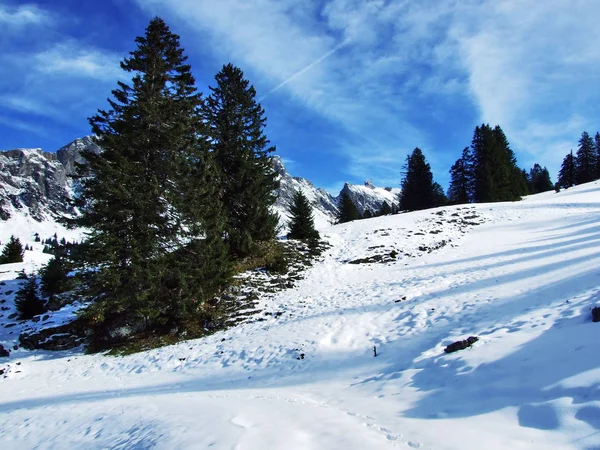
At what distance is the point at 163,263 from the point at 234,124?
10.9 metres

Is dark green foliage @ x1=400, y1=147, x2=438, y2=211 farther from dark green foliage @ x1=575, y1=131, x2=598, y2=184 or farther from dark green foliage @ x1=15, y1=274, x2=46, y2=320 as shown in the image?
dark green foliage @ x1=15, y1=274, x2=46, y2=320

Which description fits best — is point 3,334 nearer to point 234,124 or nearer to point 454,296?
point 234,124

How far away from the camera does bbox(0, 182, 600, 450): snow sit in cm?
468

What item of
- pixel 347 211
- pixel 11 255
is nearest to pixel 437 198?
pixel 347 211

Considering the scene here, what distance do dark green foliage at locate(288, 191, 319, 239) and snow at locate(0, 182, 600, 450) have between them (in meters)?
6.95

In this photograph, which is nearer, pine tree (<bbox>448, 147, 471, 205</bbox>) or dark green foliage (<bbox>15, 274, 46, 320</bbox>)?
dark green foliage (<bbox>15, 274, 46, 320</bbox>)

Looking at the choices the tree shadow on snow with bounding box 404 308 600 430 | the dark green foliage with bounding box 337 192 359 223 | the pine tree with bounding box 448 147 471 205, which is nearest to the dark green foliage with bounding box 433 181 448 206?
the pine tree with bounding box 448 147 471 205

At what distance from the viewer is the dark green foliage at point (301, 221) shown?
26.6m

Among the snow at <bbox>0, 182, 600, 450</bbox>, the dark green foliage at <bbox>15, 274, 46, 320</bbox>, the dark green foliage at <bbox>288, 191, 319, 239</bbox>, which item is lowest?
the snow at <bbox>0, 182, 600, 450</bbox>

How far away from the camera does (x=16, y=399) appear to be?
11102mm

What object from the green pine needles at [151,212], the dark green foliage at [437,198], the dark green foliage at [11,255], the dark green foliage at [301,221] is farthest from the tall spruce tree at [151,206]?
the dark green foliage at [437,198]

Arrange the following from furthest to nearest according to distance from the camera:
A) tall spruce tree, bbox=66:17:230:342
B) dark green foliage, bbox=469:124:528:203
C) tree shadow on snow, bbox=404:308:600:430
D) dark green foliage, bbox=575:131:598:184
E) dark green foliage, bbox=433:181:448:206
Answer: dark green foliage, bbox=575:131:598:184 → dark green foliage, bbox=433:181:448:206 → dark green foliage, bbox=469:124:528:203 → tall spruce tree, bbox=66:17:230:342 → tree shadow on snow, bbox=404:308:600:430

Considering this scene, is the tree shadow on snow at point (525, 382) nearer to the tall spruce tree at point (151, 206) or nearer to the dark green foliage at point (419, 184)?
the tall spruce tree at point (151, 206)

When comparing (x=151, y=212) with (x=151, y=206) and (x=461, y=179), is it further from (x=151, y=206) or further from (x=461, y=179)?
(x=461, y=179)
